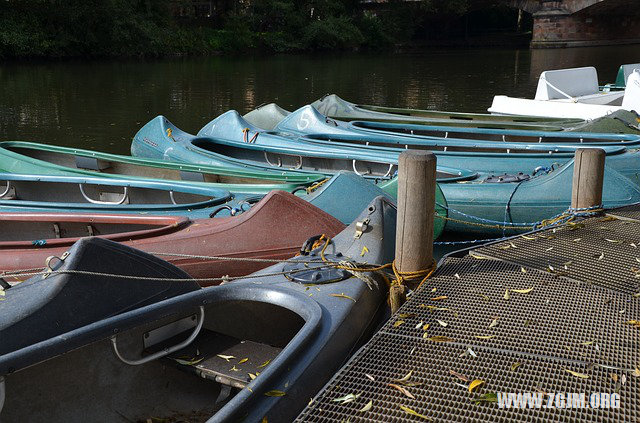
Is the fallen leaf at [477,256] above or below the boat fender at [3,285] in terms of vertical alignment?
below

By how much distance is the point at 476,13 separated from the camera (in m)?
50.2

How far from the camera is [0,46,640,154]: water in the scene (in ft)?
54.4

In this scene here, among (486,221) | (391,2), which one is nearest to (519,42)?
(391,2)

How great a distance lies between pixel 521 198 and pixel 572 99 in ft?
21.7

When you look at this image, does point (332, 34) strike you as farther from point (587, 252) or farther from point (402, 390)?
point (402, 390)

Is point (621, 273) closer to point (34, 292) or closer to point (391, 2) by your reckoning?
point (34, 292)

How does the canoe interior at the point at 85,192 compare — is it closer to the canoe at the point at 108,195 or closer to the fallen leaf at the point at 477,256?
the canoe at the point at 108,195

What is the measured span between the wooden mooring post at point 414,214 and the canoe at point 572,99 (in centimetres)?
907

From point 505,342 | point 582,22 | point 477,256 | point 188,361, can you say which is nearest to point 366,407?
point 505,342

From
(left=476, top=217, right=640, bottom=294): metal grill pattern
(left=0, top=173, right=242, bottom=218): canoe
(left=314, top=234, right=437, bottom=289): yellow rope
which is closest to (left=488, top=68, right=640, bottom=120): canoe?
(left=476, top=217, right=640, bottom=294): metal grill pattern

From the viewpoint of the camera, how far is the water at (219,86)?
16.6m

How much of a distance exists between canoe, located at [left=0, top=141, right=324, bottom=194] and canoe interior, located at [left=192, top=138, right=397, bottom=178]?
44.7 inches

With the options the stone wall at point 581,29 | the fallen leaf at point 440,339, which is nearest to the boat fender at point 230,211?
the fallen leaf at point 440,339

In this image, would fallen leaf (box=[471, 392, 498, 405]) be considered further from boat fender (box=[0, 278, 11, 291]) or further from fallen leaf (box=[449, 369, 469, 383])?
boat fender (box=[0, 278, 11, 291])
